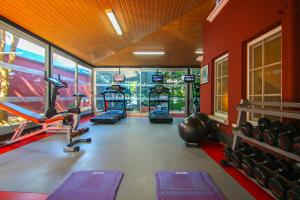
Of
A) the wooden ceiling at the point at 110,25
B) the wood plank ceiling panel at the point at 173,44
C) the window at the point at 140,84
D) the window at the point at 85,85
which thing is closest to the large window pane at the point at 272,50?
the wooden ceiling at the point at 110,25

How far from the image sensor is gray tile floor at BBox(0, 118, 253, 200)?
2.45 meters

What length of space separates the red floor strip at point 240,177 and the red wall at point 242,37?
1.98 ft

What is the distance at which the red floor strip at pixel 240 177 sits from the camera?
2297mm

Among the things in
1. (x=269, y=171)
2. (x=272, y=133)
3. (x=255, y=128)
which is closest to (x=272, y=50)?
(x=255, y=128)

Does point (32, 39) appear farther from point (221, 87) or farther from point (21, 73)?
point (221, 87)

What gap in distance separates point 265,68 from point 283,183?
6.93ft

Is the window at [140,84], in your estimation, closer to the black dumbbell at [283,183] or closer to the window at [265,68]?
the window at [265,68]

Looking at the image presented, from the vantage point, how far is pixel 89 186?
94.1 inches

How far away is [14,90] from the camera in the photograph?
223 inches

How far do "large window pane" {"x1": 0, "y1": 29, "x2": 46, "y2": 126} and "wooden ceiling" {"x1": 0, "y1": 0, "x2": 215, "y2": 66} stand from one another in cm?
57

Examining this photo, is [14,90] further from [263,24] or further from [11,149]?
[263,24]

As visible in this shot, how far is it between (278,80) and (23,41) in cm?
641

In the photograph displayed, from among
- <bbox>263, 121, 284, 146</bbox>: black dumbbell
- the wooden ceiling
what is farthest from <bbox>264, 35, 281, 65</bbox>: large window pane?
the wooden ceiling

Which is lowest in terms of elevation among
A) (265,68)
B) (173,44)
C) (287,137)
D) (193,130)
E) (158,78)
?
(193,130)
